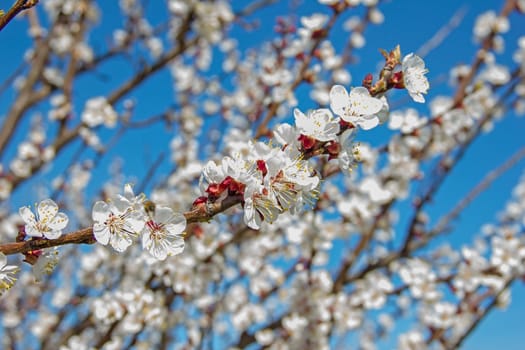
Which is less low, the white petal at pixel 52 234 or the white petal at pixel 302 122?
the white petal at pixel 52 234

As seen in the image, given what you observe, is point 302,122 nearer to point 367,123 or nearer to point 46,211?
point 367,123

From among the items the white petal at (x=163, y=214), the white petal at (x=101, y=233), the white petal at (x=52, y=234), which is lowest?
the white petal at (x=101, y=233)

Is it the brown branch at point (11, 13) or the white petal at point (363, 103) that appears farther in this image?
the white petal at point (363, 103)

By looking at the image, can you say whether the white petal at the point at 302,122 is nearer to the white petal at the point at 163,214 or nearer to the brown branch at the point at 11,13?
the white petal at the point at 163,214

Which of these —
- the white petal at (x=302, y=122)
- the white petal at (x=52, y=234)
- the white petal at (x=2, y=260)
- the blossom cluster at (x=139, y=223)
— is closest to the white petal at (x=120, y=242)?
the blossom cluster at (x=139, y=223)

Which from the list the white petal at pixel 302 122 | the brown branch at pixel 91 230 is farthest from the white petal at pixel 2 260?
the white petal at pixel 302 122

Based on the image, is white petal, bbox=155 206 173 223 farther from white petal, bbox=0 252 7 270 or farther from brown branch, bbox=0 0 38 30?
brown branch, bbox=0 0 38 30

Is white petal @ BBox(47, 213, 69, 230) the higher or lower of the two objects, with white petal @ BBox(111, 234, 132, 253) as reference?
higher

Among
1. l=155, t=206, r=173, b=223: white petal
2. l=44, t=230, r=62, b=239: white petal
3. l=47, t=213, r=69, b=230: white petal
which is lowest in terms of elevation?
l=155, t=206, r=173, b=223: white petal

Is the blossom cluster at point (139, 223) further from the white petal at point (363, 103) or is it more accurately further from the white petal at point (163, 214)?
the white petal at point (363, 103)

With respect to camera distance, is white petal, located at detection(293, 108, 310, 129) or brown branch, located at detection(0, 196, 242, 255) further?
white petal, located at detection(293, 108, 310, 129)

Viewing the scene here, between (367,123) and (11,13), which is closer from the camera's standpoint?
(11,13)

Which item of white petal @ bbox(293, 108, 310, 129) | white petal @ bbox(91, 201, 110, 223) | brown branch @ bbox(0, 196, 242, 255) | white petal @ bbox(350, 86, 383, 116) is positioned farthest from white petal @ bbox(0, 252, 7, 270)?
white petal @ bbox(350, 86, 383, 116)

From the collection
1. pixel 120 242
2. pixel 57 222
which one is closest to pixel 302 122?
pixel 120 242
